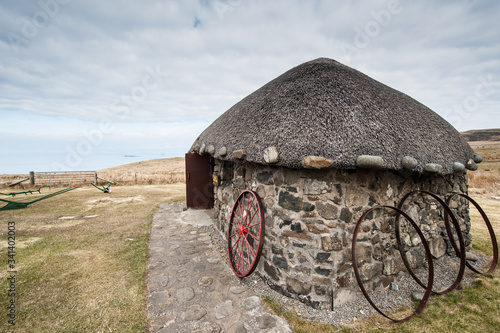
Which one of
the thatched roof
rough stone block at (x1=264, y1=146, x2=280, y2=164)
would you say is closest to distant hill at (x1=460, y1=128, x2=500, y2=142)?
the thatched roof

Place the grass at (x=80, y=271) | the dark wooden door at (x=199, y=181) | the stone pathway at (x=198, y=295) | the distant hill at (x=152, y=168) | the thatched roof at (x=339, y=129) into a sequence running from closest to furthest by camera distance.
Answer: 1. the stone pathway at (x=198, y=295)
2. the grass at (x=80, y=271)
3. the thatched roof at (x=339, y=129)
4. the dark wooden door at (x=199, y=181)
5. the distant hill at (x=152, y=168)

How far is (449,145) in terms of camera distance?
183 inches

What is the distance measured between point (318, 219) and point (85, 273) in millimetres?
4489

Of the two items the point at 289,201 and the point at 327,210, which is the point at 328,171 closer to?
the point at 327,210

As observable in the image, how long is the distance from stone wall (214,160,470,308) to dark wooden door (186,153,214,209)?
17.6ft

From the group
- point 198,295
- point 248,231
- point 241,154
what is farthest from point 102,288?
point 241,154

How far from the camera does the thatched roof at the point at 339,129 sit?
3275 mm

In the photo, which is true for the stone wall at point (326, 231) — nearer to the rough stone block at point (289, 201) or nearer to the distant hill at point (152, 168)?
the rough stone block at point (289, 201)

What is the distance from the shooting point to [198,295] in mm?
3693

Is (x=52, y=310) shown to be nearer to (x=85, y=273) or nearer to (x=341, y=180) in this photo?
(x=85, y=273)

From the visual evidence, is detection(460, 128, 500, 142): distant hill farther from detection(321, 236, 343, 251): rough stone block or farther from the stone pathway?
the stone pathway

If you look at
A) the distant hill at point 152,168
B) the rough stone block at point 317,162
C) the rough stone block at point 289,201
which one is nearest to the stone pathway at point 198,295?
the rough stone block at point 289,201

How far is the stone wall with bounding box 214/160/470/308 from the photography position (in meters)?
3.36

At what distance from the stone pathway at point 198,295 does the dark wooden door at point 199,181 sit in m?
3.06
